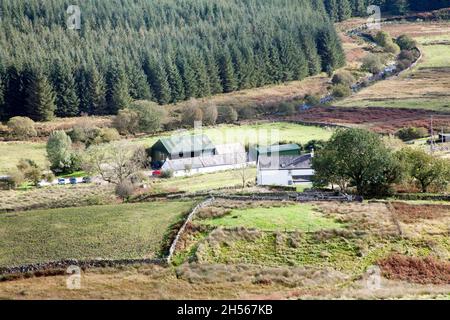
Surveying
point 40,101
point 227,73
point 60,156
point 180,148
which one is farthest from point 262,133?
point 40,101

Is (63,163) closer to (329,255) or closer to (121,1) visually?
(329,255)

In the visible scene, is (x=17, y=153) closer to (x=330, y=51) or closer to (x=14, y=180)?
(x=14, y=180)

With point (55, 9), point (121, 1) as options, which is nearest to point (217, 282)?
point (55, 9)

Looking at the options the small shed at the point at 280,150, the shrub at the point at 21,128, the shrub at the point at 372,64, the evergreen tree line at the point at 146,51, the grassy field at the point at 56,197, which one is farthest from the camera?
the shrub at the point at 372,64

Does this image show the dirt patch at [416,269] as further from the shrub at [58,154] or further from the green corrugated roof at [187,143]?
the shrub at [58,154]

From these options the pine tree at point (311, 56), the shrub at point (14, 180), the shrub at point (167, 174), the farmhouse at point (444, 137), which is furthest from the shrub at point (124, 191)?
the pine tree at point (311, 56)

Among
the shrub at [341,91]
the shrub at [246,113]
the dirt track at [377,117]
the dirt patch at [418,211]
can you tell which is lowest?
the dirt patch at [418,211]

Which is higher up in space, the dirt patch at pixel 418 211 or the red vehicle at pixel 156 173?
the dirt patch at pixel 418 211
